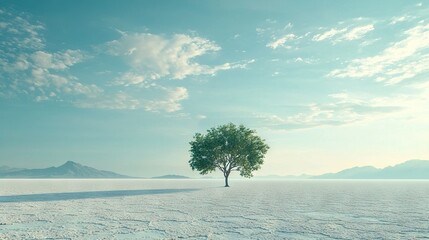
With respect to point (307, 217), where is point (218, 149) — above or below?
above

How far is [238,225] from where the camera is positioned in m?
16.1

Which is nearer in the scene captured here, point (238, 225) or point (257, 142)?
point (238, 225)

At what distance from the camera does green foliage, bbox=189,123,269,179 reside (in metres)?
64.0

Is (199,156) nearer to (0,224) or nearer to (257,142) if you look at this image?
(257,142)

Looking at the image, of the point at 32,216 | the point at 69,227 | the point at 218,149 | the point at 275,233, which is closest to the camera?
the point at 275,233

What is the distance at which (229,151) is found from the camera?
64.1 m

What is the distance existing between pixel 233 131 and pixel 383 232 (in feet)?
167

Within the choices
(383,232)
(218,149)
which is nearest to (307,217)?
(383,232)

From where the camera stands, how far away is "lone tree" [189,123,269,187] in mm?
63969

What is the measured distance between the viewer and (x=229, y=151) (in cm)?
6412

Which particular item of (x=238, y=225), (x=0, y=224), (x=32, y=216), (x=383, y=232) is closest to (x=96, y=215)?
(x=32, y=216)

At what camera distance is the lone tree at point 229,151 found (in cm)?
6397

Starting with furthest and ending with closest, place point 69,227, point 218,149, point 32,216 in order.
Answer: point 218,149, point 32,216, point 69,227

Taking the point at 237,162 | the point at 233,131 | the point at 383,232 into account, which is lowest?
the point at 383,232
